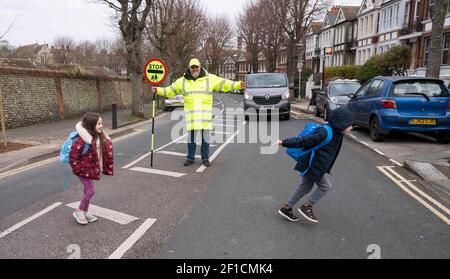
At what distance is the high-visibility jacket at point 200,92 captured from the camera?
7.59 meters

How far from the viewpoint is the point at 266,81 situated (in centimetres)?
1767

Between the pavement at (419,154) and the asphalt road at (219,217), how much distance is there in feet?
1.28

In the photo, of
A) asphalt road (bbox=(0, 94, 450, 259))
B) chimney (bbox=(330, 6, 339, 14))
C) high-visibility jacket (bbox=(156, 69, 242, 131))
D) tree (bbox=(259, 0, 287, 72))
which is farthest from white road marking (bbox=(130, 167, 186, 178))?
chimney (bbox=(330, 6, 339, 14))

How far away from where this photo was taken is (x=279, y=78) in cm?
1775

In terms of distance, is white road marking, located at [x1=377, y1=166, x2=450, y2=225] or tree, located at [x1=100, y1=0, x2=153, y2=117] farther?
tree, located at [x1=100, y1=0, x2=153, y2=117]

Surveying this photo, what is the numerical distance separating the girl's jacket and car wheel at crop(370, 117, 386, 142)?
25.9ft

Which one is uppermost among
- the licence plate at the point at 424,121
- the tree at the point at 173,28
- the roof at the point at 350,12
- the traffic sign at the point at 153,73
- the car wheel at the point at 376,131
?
the roof at the point at 350,12

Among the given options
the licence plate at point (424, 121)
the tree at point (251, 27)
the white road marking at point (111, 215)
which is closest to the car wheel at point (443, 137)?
the licence plate at point (424, 121)

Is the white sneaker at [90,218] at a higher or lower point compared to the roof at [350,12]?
lower

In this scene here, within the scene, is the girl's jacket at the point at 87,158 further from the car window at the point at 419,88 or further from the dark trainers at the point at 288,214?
the car window at the point at 419,88

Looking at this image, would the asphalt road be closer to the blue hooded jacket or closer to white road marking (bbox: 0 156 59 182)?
white road marking (bbox: 0 156 59 182)

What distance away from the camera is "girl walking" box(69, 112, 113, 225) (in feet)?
14.4

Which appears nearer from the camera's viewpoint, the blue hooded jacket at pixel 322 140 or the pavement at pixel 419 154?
the blue hooded jacket at pixel 322 140
